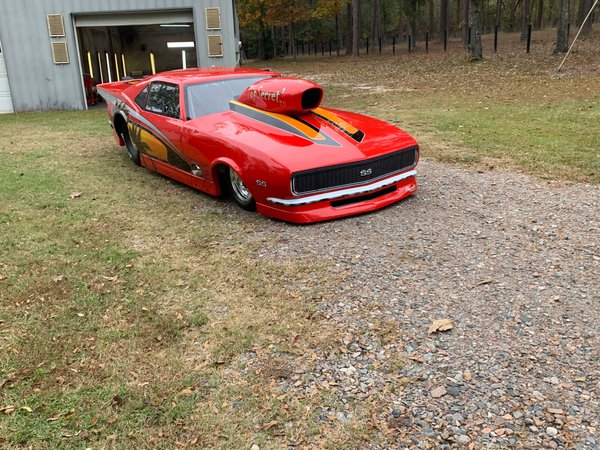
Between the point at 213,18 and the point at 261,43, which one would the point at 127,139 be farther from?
the point at 261,43

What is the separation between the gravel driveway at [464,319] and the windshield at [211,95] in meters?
1.77

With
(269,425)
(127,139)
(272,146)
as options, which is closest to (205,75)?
(127,139)

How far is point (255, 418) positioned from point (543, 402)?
143 centimetres

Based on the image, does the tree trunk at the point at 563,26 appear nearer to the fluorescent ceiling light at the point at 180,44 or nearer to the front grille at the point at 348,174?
the fluorescent ceiling light at the point at 180,44

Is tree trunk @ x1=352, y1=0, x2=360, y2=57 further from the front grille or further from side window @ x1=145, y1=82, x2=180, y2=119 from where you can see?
the front grille

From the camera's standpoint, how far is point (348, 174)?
499 cm

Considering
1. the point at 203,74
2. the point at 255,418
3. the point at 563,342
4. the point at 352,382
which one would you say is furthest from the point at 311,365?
the point at 203,74

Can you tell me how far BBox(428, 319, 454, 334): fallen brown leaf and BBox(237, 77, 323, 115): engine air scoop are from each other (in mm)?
3067

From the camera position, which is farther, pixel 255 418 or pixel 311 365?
pixel 311 365

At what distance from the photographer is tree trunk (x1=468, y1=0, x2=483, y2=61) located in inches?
Result: 762

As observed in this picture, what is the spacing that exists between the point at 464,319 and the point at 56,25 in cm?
1480

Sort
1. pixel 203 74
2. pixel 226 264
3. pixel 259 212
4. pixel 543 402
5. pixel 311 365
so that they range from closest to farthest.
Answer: pixel 543 402, pixel 311 365, pixel 226 264, pixel 259 212, pixel 203 74

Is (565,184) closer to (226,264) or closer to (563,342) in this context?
(563,342)

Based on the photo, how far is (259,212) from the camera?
17.3 feet
